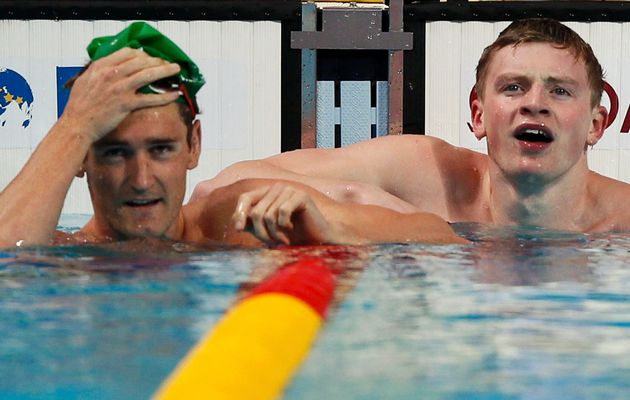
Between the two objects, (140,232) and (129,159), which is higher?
→ (129,159)

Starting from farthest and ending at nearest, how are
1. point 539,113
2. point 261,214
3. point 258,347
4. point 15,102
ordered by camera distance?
1. point 15,102
2. point 539,113
3. point 261,214
4. point 258,347

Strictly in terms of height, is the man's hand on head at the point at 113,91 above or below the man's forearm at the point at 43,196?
above

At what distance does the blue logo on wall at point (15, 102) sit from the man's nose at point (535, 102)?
375 centimetres

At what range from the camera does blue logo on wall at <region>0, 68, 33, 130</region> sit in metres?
6.25

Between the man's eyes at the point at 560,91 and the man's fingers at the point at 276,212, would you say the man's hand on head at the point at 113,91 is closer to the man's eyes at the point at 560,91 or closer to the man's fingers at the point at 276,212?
the man's fingers at the point at 276,212

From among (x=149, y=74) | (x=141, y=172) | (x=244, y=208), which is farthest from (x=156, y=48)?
(x=244, y=208)

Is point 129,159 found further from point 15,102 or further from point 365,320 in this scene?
point 15,102

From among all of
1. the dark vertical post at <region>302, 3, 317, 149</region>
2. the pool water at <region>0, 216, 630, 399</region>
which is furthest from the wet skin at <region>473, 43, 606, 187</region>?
the dark vertical post at <region>302, 3, 317, 149</region>

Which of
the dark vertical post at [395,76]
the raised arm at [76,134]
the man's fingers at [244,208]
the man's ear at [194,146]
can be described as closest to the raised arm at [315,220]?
the man's fingers at [244,208]

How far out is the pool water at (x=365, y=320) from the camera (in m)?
1.36

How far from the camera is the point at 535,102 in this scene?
3434 millimetres

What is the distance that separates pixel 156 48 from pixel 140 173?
41 cm

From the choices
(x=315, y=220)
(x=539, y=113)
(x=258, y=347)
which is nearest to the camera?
(x=258, y=347)

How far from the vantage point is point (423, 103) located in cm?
637
